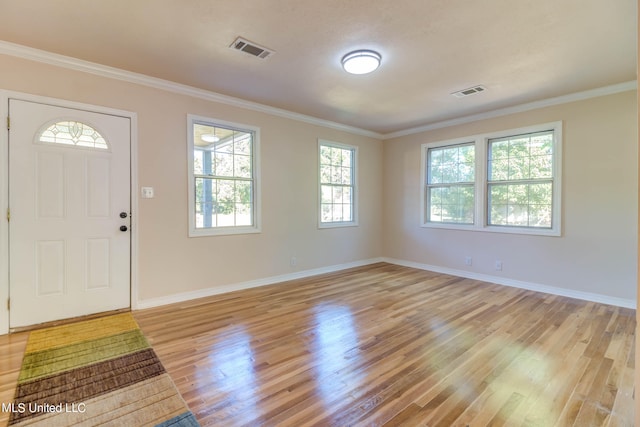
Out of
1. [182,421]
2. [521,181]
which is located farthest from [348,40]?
[521,181]

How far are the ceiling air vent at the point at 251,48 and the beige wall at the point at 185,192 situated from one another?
1329 millimetres

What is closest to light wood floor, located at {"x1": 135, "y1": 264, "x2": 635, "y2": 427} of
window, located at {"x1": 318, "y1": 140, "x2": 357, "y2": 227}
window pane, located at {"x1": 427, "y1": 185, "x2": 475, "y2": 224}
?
window pane, located at {"x1": 427, "y1": 185, "x2": 475, "y2": 224}

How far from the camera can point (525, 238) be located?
13.9ft

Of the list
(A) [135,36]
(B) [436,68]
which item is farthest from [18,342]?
(B) [436,68]

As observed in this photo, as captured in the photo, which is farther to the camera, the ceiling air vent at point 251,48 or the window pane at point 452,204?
the window pane at point 452,204

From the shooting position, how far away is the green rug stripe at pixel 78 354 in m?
2.10

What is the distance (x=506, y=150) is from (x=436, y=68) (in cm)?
218

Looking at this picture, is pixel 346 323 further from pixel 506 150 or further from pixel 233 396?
pixel 506 150

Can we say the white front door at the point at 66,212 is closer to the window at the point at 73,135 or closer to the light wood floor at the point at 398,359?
the window at the point at 73,135

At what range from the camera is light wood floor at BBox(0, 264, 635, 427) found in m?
1.71

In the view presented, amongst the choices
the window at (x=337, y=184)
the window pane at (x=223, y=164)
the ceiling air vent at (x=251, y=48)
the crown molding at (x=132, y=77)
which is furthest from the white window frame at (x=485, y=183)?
the ceiling air vent at (x=251, y=48)

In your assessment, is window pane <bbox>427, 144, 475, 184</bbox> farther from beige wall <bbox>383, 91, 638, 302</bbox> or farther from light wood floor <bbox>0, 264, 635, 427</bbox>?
light wood floor <bbox>0, 264, 635, 427</bbox>

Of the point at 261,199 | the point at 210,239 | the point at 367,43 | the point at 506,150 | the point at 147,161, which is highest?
the point at 367,43

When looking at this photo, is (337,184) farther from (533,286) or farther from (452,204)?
(533,286)
